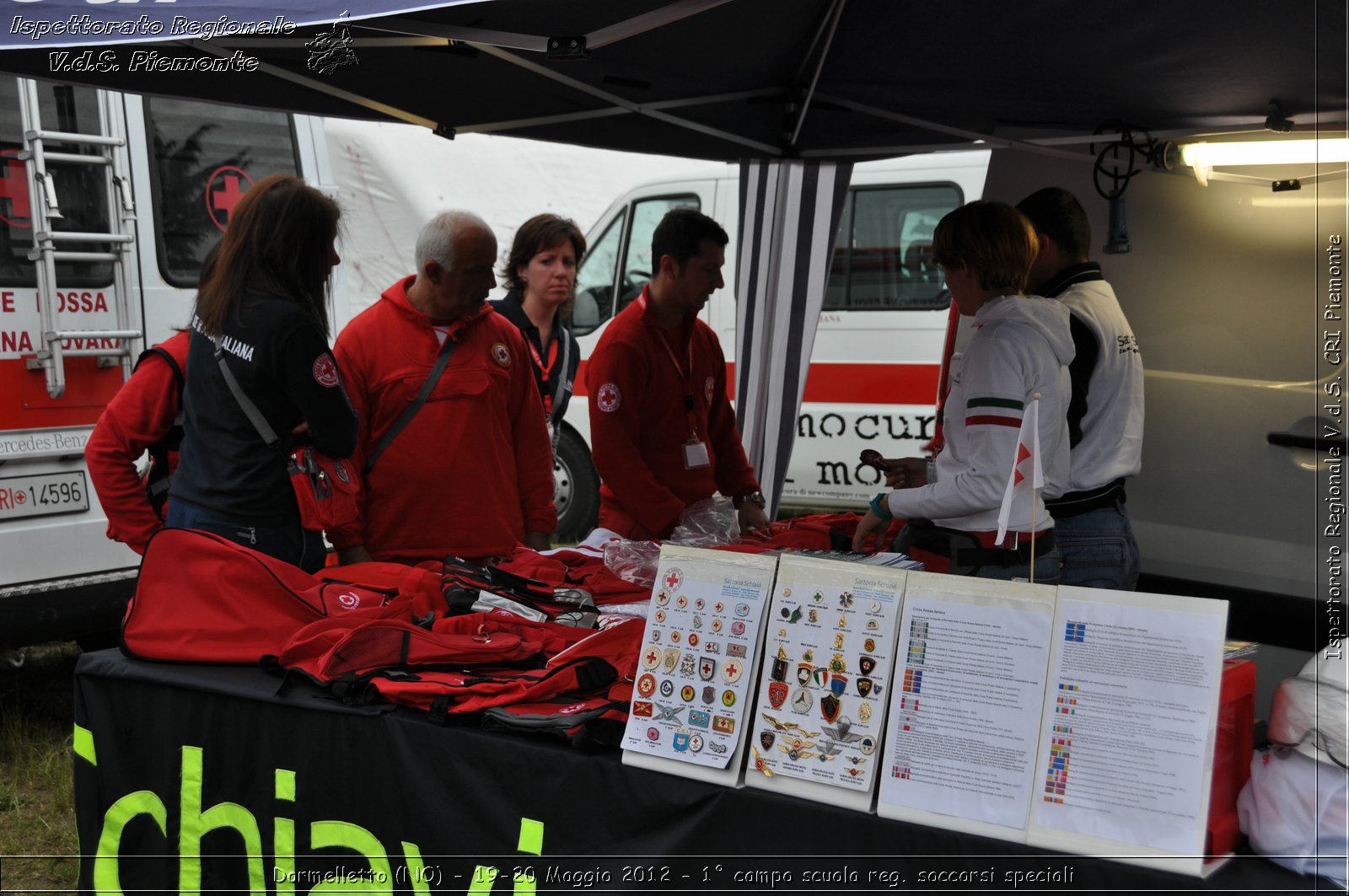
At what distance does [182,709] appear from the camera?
2426 millimetres

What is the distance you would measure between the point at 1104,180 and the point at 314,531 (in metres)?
3.05

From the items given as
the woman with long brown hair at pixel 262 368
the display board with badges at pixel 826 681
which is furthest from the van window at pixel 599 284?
the display board with badges at pixel 826 681

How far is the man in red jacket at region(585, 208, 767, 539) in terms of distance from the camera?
3582mm

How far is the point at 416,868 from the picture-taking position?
7.27ft

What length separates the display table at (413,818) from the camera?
1827mm

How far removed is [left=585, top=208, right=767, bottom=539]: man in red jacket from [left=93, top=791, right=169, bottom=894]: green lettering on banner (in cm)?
161

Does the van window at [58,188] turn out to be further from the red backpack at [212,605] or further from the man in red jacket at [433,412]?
the red backpack at [212,605]

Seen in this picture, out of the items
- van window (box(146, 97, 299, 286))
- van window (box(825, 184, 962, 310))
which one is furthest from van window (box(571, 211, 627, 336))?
van window (box(146, 97, 299, 286))

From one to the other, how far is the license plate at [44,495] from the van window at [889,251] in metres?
4.70

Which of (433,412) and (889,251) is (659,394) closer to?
(433,412)

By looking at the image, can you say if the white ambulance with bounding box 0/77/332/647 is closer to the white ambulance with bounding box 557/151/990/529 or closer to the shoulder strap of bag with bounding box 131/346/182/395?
the shoulder strap of bag with bounding box 131/346/182/395

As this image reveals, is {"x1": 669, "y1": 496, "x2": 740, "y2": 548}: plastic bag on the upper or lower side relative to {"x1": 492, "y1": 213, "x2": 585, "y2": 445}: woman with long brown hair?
lower

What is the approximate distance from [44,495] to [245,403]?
1.68 metres

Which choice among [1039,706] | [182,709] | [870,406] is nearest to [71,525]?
[182,709]
